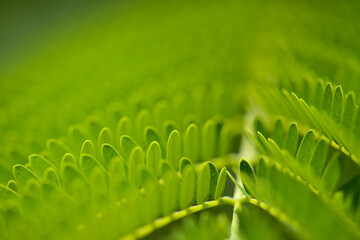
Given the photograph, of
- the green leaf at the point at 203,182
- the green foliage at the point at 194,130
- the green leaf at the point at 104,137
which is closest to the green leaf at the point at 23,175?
the green foliage at the point at 194,130

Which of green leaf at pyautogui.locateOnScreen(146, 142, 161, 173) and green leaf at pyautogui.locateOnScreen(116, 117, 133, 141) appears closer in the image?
green leaf at pyautogui.locateOnScreen(146, 142, 161, 173)

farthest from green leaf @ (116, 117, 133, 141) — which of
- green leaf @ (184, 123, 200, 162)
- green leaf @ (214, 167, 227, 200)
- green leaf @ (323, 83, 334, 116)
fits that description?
Answer: green leaf @ (323, 83, 334, 116)

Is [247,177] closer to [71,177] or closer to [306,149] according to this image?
[306,149]

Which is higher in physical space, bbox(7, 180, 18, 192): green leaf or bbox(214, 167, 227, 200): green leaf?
bbox(7, 180, 18, 192): green leaf

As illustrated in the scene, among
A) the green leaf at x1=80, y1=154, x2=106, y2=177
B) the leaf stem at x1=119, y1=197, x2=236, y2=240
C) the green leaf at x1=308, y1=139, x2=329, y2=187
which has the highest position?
the green leaf at x1=80, y1=154, x2=106, y2=177

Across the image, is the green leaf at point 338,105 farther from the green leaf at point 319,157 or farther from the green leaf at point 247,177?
the green leaf at point 247,177

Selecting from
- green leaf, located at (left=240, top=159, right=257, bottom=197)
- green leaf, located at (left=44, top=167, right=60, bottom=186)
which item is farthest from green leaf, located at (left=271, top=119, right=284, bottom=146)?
green leaf, located at (left=44, top=167, right=60, bottom=186)

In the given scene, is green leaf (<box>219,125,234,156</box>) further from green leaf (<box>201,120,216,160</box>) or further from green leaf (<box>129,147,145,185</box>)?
green leaf (<box>129,147,145,185</box>)

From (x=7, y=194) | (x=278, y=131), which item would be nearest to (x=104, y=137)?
(x=7, y=194)
